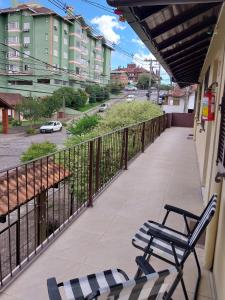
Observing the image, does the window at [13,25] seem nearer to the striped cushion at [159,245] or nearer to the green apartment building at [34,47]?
the green apartment building at [34,47]

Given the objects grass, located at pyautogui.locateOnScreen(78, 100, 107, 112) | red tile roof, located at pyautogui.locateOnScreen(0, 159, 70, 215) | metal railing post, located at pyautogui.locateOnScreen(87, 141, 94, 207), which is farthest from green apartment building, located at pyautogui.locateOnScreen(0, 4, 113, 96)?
metal railing post, located at pyautogui.locateOnScreen(87, 141, 94, 207)

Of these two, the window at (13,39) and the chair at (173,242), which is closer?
the chair at (173,242)

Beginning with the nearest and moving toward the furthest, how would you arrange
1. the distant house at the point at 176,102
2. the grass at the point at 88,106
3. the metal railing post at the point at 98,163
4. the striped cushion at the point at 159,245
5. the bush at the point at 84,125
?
the striped cushion at the point at 159,245 → the metal railing post at the point at 98,163 → the bush at the point at 84,125 → the distant house at the point at 176,102 → the grass at the point at 88,106

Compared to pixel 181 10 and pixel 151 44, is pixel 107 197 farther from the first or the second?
pixel 181 10

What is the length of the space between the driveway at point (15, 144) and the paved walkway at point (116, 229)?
33.3 ft

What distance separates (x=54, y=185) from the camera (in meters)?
4.24

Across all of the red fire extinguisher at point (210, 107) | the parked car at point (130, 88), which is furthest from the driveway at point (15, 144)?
the parked car at point (130, 88)

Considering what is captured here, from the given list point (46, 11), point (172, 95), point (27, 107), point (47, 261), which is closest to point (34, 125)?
point (27, 107)

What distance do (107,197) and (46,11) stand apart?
38291mm

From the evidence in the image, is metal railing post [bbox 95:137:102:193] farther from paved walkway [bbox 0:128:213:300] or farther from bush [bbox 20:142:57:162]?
bush [bbox 20:142:57:162]

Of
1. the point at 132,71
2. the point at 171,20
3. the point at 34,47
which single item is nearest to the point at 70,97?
the point at 34,47

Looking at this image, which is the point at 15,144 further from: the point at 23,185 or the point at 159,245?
the point at 159,245

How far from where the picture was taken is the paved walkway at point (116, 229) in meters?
2.38

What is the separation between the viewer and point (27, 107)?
28031 mm
